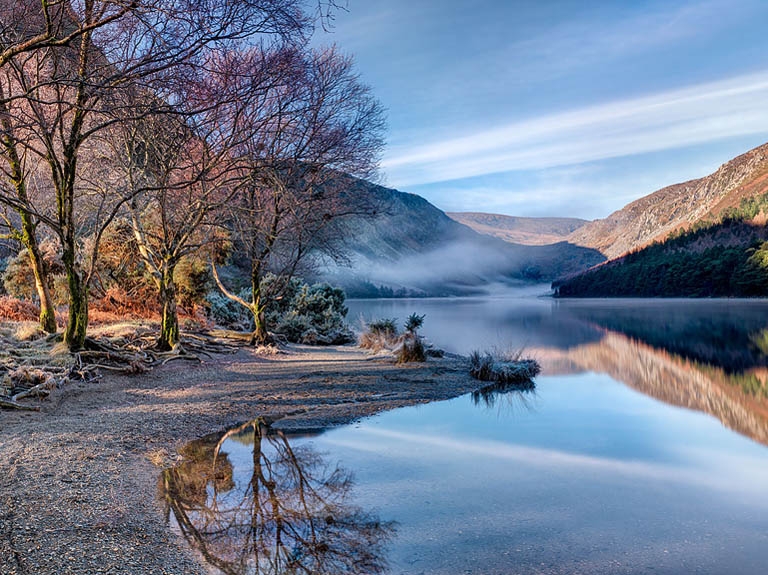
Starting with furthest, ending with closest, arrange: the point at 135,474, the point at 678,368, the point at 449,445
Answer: the point at 678,368, the point at 449,445, the point at 135,474

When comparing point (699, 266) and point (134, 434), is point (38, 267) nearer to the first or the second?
point (134, 434)

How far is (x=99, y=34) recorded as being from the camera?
981cm

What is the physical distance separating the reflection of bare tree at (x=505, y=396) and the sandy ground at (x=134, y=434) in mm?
543

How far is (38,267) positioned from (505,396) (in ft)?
32.8

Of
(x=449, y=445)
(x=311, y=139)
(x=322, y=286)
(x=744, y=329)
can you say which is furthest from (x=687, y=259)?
(x=449, y=445)

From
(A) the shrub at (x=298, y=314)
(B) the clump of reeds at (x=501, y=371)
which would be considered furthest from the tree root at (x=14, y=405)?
(A) the shrub at (x=298, y=314)

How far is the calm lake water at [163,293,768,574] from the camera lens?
4.41 meters

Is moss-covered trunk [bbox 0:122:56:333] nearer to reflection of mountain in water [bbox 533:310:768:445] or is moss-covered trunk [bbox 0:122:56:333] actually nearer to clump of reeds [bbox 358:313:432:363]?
clump of reeds [bbox 358:313:432:363]

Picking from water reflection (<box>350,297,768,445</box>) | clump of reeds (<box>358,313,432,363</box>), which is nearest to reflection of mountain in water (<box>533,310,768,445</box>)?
water reflection (<box>350,297,768,445</box>)

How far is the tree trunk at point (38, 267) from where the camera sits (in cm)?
1178

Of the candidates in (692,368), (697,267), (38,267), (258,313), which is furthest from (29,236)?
(697,267)

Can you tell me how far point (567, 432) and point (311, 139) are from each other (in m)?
10.5

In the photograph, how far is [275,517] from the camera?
16.3ft

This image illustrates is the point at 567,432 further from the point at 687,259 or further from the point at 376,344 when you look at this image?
the point at 687,259
